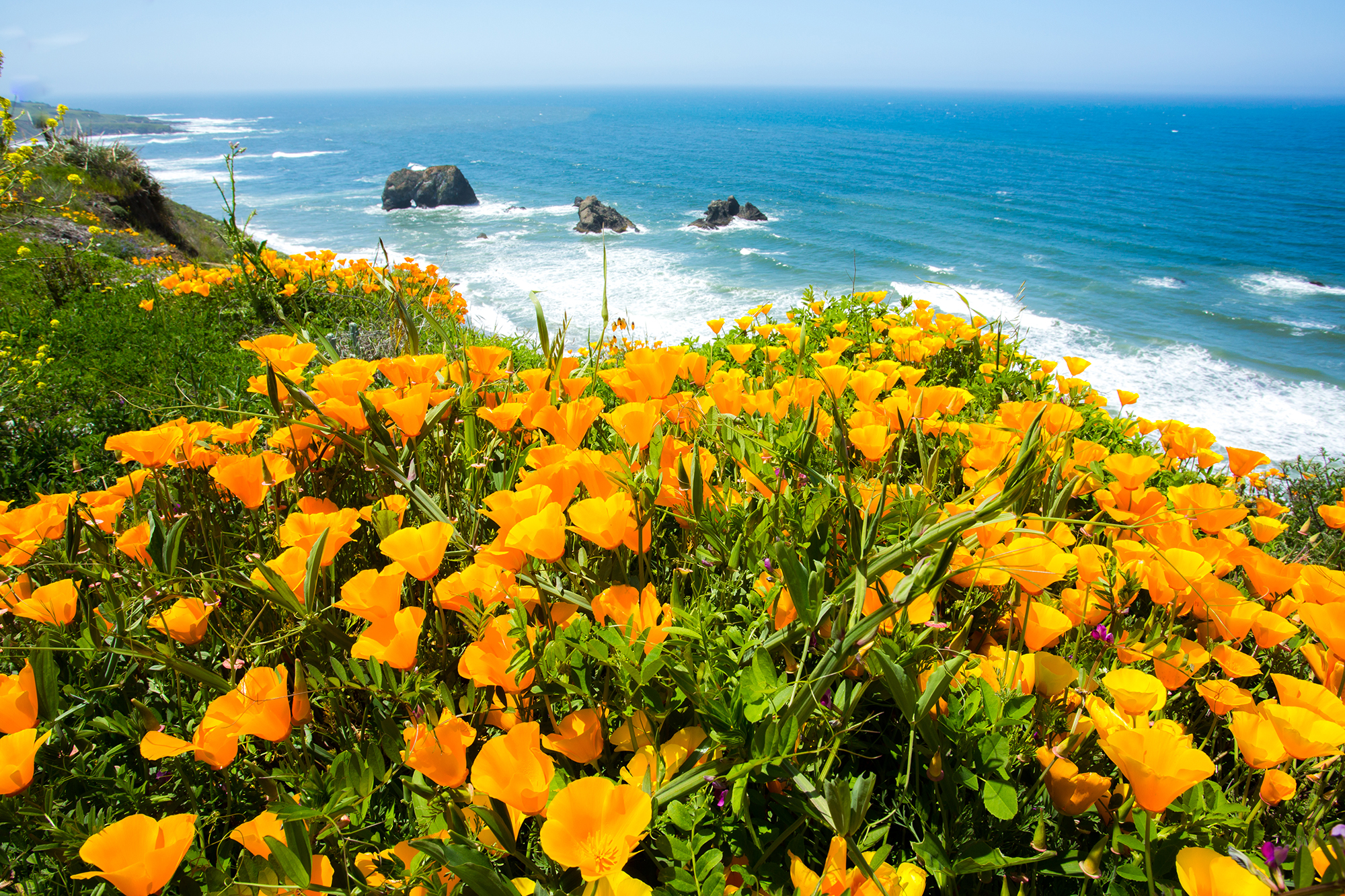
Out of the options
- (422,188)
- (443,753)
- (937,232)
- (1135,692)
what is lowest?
(443,753)

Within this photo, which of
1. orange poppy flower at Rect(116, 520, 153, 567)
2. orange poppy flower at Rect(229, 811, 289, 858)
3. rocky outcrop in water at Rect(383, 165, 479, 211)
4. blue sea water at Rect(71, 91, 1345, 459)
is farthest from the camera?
rocky outcrop in water at Rect(383, 165, 479, 211)

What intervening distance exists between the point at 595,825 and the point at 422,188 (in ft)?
149

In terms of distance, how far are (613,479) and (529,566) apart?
0.57 ft

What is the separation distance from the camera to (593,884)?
2.13 ft

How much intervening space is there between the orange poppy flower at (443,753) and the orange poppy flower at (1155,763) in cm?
71

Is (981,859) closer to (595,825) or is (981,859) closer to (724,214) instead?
(595,825)

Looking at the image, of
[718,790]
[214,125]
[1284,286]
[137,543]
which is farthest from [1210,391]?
[214,125]

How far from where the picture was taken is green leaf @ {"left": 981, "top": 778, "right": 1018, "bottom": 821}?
28.1 inches

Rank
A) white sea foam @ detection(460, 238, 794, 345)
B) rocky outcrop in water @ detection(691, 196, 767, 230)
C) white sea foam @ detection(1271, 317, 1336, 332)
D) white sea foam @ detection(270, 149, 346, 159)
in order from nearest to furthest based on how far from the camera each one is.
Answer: white sea foam @ detection(460, 238, 794, 345) → white sea foam @ detection(1271, 317, 1336, 332) → rocky outcrop in water @ detection(691, 196, 767, 230) → white sea foam @ detection(270, 149, 346, 159)

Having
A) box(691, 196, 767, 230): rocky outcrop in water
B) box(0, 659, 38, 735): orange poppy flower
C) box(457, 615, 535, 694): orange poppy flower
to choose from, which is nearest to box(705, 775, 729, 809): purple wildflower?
box(457, 615, 535, 694): orange poppy flower

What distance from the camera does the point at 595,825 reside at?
666 millimetres

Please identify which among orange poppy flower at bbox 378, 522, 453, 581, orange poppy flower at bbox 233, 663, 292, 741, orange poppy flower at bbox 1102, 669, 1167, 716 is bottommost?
orange poppy flower at bbox 233, 663, 292, 741

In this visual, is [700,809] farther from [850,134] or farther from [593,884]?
[850,134]

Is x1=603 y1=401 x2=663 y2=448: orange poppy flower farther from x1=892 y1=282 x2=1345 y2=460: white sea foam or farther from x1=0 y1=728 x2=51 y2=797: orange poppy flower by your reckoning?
x1=892 y1=282 x2=1345 y2=460: white sea foam
